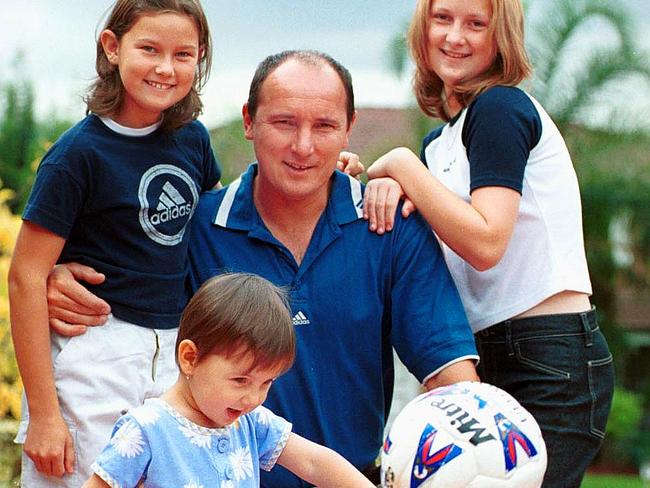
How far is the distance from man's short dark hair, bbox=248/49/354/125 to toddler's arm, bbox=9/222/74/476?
37.6 inches

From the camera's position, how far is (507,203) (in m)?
3.95

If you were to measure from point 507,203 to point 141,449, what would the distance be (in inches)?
61.2

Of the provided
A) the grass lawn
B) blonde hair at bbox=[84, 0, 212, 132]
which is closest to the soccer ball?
blonde hair at bbox=[84, 0, 212, 132]

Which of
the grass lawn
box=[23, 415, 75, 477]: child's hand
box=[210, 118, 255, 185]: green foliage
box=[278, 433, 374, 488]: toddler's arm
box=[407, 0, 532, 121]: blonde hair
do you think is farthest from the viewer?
the grass lawn

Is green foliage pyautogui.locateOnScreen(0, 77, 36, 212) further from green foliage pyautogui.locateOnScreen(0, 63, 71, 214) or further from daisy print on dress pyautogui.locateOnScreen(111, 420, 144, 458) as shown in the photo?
daisy print on dress pyautogui.locateOnScreen(111, 420, 144, 458)

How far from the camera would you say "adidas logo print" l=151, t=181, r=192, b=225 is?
3996 mm

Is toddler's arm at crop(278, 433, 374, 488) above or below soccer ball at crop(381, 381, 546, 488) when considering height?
below

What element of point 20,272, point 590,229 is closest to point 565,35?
point 590,229

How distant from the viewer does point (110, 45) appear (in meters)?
4.02

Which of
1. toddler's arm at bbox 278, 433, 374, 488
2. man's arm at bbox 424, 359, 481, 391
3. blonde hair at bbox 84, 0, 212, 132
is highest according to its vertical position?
blonde hair at bbox 84, 0, 212, 132

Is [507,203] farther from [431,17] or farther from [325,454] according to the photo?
[325,454]

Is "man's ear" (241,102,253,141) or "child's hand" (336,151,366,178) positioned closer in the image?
"man's ear" (241,102,253,141)

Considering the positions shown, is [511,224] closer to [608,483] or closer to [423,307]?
[423,307]

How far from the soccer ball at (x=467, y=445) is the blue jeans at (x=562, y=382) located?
59 cm
